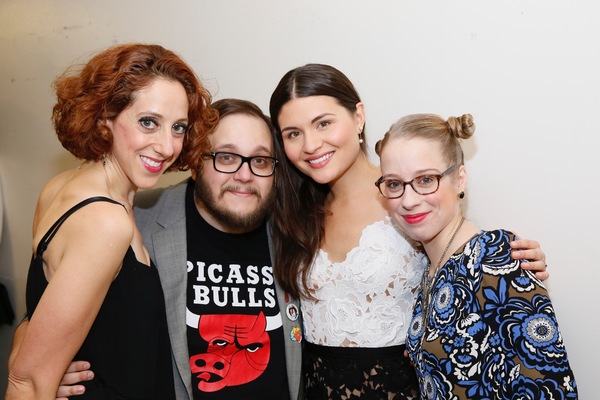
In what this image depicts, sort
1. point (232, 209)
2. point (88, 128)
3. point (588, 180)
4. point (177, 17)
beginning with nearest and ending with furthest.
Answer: point (88, 128) < point (588, 180) < point (232, 209) < point (177, 17)

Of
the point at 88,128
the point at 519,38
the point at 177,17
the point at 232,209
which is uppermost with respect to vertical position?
the point at 177,17

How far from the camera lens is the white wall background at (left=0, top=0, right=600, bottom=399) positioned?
5.95 ft

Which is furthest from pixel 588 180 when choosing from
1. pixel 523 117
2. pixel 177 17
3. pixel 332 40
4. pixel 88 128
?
pixel 177 17

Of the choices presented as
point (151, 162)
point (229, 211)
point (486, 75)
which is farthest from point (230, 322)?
point (486, 75)

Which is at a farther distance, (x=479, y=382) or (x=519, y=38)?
(x=519, y=38)

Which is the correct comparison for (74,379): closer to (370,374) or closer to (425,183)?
(370,374)

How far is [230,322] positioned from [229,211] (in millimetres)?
426

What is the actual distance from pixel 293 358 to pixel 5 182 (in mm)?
2410

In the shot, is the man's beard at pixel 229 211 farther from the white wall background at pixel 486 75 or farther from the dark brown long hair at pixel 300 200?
the white wall background at pixel 486 75

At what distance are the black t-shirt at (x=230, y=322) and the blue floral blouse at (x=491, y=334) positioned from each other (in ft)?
2.09

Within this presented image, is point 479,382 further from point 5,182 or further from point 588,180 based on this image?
point 5,182

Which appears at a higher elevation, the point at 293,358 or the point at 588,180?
the point at 588,180

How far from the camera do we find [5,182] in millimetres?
3420

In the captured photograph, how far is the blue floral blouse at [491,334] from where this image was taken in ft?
4.54
